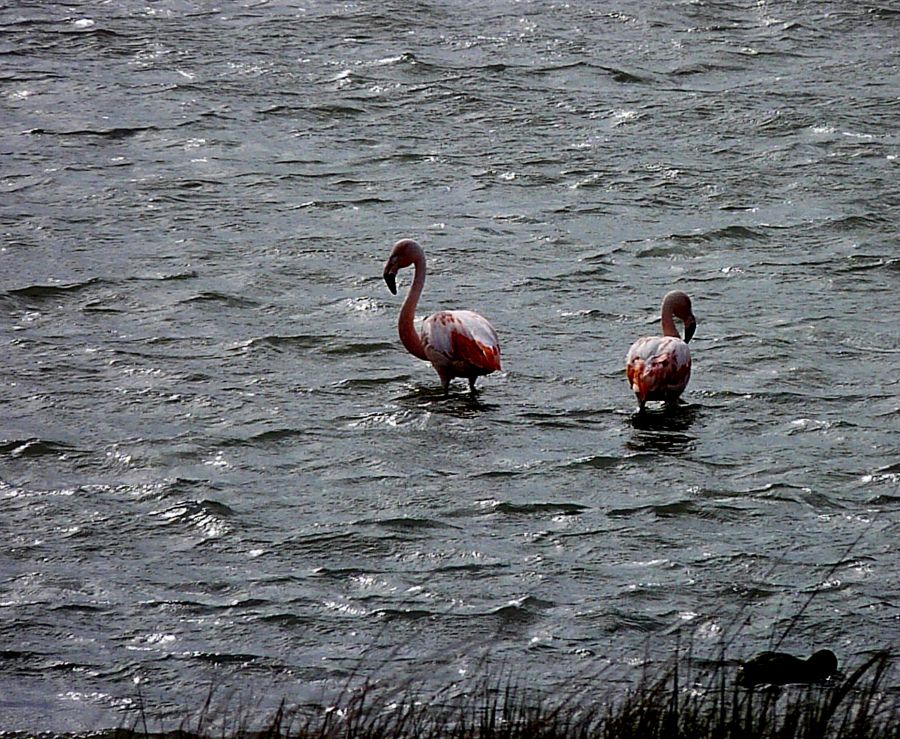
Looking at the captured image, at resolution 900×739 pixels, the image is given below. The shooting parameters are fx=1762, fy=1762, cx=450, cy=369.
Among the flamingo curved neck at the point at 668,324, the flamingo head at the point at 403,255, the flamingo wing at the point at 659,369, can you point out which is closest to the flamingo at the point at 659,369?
the flamingo wing at the point at 659,369

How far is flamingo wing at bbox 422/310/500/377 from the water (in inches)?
10.7

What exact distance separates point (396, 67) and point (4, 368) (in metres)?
6.88

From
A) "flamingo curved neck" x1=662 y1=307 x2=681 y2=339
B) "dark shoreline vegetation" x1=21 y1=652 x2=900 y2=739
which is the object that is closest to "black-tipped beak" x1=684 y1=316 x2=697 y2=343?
"flamingo curved neck" x1=662 y1=307 x2=681 y2=339

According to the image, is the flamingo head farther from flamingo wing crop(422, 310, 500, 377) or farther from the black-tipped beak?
the black-tipped beak

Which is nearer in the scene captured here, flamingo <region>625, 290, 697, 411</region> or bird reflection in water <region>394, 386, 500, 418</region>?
flamingo <region>625, 290, 697, 411</region>

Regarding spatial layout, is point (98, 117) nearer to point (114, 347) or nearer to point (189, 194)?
point (189, 194)

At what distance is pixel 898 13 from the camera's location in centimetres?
1752

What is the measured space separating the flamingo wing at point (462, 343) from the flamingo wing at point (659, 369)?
2.38 ft

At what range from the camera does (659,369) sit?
8.73 m

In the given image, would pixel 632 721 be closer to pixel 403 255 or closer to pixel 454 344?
pixel 454 344

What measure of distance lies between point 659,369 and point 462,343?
1.03 meters

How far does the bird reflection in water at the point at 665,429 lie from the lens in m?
8.63

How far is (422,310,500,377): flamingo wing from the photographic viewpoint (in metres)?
9.03

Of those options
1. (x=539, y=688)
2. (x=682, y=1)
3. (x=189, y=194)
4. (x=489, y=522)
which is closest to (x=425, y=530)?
(x=489, y=522)
